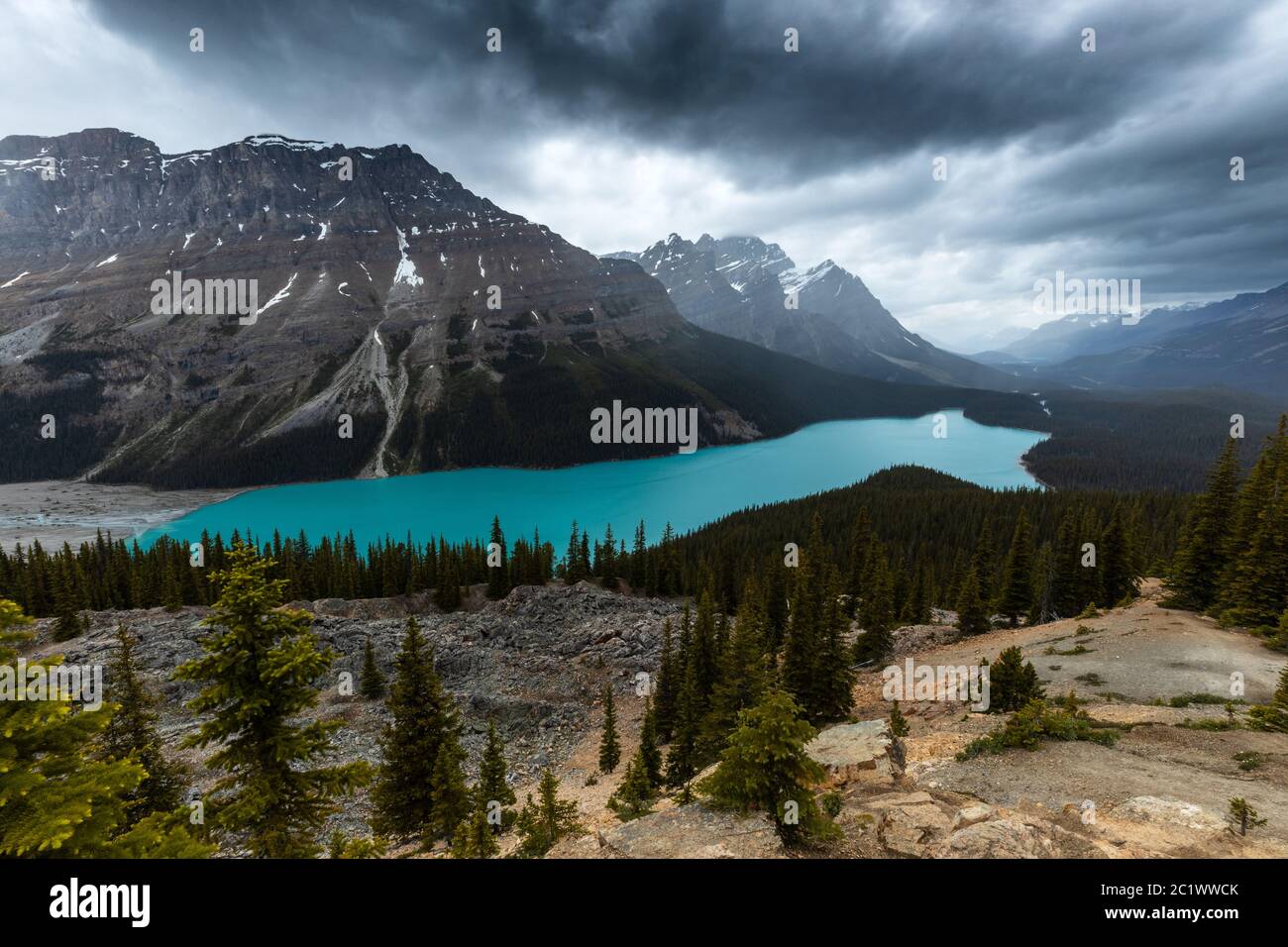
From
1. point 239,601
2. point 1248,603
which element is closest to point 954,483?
point 1248,603

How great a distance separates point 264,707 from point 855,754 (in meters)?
16.6

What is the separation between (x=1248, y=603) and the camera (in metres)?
27.9

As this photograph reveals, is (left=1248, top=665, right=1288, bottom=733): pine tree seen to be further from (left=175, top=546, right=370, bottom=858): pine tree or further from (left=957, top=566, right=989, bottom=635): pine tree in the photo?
(left=175, top=546, right=370, bottom=858): pine tree

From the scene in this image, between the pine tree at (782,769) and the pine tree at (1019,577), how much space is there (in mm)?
41423

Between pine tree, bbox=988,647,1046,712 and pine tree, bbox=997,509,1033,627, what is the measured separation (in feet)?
83.2

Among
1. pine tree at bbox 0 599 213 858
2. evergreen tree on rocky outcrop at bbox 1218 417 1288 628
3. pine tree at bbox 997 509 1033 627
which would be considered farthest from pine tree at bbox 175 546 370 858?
pine tree at bbox 997 509 1033 627

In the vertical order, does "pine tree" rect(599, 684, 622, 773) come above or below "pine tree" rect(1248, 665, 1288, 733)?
below

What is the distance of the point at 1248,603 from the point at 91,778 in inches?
1783

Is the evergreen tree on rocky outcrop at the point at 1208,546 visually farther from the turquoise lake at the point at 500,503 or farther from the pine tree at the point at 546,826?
the turquoise lake at the point at 500,503

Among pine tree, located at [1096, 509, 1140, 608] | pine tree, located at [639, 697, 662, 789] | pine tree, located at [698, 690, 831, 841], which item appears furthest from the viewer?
A: pine tree, located at [1096, 509, 1140, 608]

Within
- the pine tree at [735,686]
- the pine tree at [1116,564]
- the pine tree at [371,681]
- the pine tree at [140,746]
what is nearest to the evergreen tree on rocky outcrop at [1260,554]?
the pine tree at [1116,564]

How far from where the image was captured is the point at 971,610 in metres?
39.5

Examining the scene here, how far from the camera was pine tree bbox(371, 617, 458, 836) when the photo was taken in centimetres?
2250
